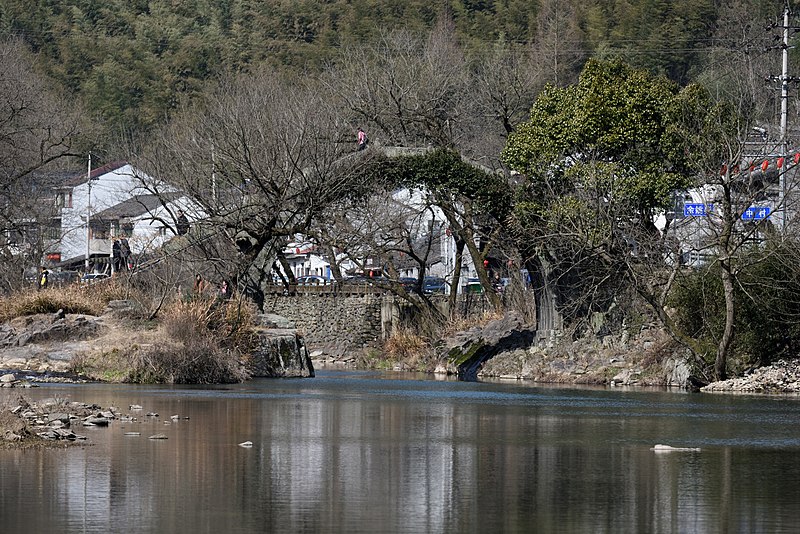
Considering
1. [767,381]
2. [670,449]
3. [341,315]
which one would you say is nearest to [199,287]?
[767,381]

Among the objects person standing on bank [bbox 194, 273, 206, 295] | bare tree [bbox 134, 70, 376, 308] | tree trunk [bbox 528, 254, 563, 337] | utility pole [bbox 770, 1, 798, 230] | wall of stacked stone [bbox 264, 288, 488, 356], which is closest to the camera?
utility pole [bbox 770, 1, 798, 230]

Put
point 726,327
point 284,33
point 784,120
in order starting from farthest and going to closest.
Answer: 1. point 284,33
2. point 784,120
3. point 726,327

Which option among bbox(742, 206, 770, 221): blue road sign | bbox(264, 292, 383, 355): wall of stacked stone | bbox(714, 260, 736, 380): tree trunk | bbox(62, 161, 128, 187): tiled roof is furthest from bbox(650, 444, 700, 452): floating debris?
bbox(62, 161, 128, 187): tiled roof

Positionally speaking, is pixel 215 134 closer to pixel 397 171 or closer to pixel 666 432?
pixel 397 171

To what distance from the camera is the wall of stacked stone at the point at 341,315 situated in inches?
2516

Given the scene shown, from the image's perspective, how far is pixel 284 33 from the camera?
126500mm

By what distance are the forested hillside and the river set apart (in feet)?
246

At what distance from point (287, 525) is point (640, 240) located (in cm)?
2922

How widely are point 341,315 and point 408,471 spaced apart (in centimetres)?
4835

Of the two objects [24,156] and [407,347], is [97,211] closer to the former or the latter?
[24,156]

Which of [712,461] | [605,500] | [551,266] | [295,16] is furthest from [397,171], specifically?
[295,16]

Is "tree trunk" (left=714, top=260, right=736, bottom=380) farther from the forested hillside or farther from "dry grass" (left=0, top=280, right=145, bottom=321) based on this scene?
the forested hillside

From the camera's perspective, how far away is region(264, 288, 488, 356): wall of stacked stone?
210ft

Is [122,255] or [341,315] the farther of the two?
[341,315]
